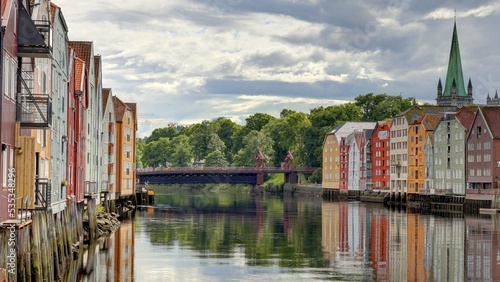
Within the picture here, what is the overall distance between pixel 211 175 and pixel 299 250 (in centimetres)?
12655

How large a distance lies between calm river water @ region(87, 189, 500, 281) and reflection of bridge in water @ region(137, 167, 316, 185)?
89.8 m

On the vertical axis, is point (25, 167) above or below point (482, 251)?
above

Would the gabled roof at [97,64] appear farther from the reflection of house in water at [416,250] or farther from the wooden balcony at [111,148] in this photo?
the reflection of house in water at [416,250]

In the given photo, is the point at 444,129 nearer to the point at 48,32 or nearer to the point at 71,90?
the point at 71,90

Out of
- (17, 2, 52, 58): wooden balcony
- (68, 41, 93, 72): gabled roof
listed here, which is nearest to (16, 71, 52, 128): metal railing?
(17, 2, 52, 58): wooden balcony

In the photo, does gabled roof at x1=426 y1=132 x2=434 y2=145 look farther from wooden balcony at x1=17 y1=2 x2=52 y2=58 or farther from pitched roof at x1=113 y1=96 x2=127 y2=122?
wooden balcony at x1=17 y1=2 x2=52 y2=58

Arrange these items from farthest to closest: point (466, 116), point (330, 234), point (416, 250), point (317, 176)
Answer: point (317, 176)
point (466, 116)
point (330, 234)
point (416, 250)

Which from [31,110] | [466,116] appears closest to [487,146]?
[466,116]

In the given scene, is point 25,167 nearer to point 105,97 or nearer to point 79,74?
point 79,74

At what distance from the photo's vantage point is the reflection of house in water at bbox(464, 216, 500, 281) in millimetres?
42406

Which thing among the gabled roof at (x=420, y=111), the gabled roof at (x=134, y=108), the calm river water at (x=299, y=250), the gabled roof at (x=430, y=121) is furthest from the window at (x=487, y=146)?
the gabled roof at (x=134, y=108)

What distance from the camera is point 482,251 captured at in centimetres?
5391

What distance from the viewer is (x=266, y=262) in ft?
155

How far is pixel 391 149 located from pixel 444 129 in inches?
1072
